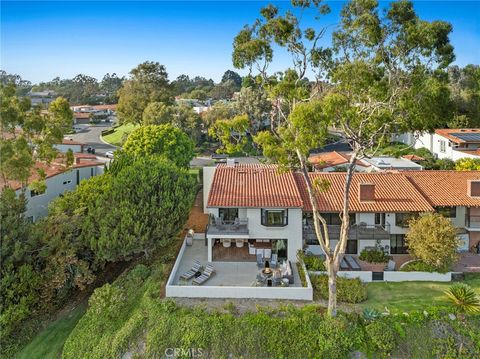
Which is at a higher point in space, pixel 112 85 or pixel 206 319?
pixel 112 85

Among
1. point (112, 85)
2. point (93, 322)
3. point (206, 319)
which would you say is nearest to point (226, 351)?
point (206, 319)

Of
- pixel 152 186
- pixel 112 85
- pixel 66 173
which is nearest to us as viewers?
pixel 152 186

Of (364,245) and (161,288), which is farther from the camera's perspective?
(364,245)

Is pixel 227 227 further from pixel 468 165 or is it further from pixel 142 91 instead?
pixel 142 91

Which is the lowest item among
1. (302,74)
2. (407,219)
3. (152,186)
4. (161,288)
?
(161,288)

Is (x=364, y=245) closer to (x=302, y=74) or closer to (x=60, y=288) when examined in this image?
(x=302, y=74)

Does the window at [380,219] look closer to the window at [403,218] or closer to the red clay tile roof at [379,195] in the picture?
the red clay tile roof at [379,195]

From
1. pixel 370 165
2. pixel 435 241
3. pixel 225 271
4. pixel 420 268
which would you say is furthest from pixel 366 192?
pixel 370 165

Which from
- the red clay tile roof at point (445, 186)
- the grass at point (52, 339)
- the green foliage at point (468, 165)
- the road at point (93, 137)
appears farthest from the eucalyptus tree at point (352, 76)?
the road at point (93, 137)
